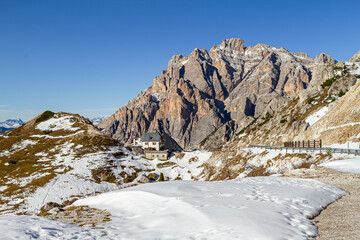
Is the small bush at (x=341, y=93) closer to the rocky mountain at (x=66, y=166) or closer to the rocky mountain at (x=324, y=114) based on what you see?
the rocky mountain at (x=324, y=114)

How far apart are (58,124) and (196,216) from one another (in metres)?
150

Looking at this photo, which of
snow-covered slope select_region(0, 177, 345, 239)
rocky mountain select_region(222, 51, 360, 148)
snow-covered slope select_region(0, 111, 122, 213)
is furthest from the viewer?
snow-covered slope select_region(0, 111, 122, 213)

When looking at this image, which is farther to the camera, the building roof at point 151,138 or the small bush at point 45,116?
the small bush at point 45,116

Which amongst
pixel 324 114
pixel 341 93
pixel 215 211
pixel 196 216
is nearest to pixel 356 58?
pixel 341 93

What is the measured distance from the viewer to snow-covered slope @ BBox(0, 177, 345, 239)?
10484 mm

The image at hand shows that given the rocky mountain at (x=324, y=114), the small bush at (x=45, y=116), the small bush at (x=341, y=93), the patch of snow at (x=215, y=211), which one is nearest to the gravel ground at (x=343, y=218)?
the patch of snow at (x=215, y=211)

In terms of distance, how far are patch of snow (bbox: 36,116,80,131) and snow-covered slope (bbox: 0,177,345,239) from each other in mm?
132266

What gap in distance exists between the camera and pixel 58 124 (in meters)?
144

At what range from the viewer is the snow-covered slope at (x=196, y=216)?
10484mm

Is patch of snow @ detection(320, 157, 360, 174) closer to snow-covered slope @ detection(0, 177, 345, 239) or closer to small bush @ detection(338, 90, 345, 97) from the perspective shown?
snow-covered slope @ detection(0, 177, 345, 239)

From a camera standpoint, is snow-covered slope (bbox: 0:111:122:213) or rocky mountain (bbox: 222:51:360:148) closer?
rocky mountain (bbox: 222:51:360:148)

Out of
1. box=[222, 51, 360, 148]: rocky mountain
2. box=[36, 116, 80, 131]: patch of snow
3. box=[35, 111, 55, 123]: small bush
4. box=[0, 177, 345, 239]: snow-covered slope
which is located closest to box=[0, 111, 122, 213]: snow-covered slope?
box=[36, 116, 80, 131]: patch of snow

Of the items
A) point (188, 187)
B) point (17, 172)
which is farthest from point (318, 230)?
point (17, 172)

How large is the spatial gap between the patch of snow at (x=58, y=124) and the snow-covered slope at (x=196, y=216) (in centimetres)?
13227
